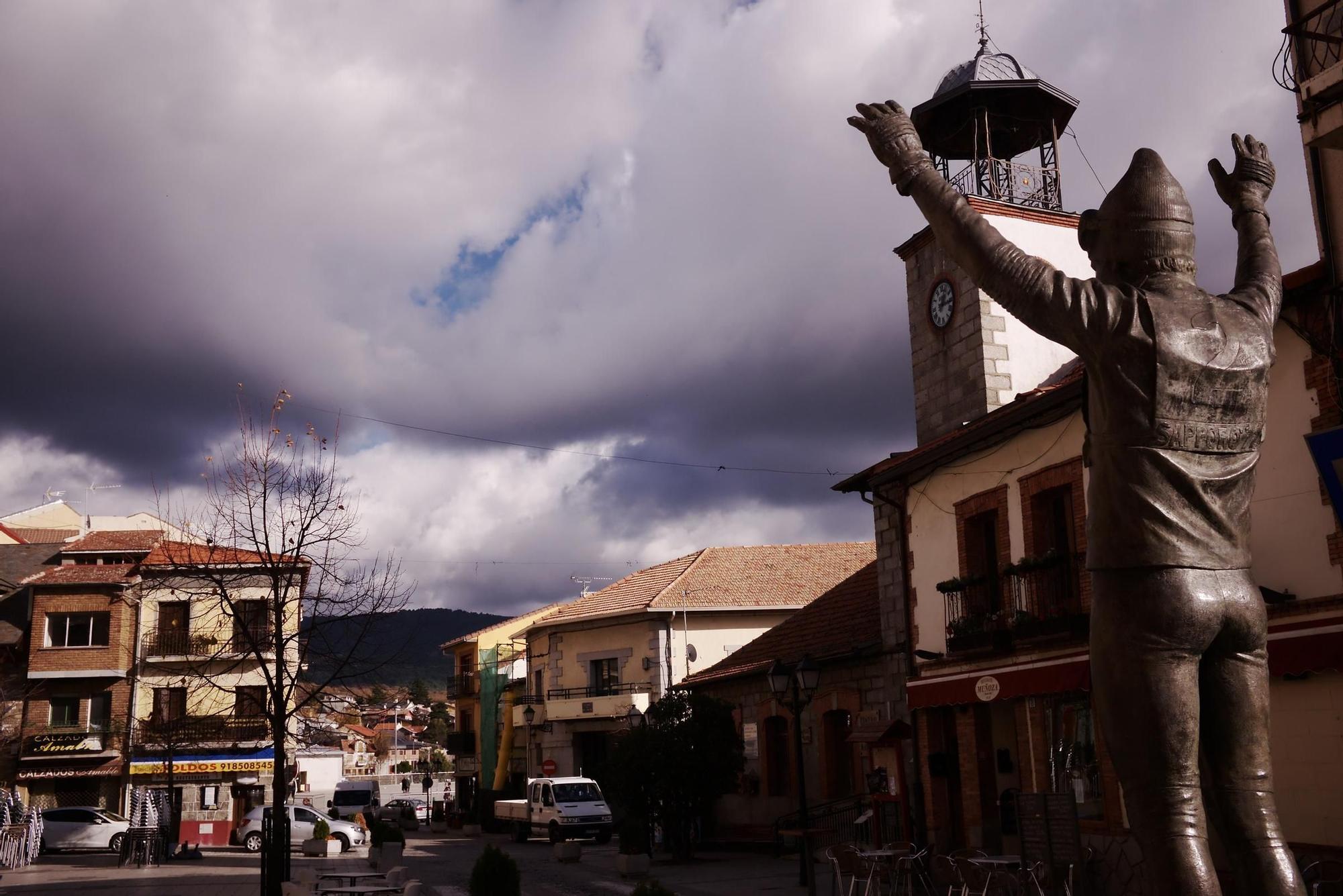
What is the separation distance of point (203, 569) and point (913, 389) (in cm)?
1214

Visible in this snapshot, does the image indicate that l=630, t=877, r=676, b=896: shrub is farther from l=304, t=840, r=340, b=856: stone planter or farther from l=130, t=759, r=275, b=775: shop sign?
l=130, t=759, r=275, b=775: shop sign

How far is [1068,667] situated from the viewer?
49.4 feet

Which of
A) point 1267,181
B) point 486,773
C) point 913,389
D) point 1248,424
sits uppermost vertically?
point 913,389

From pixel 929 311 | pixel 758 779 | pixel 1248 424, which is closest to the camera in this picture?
pixel 1248 424

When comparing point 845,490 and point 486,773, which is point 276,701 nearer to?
point 845,490

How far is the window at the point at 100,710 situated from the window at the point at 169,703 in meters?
1.45

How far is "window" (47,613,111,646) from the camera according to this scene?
39.1 metres

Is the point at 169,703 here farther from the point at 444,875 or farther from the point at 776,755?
the point at 776,755

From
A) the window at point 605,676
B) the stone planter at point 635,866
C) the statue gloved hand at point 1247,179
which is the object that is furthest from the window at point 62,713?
the statue gloved hand at point 1247,179

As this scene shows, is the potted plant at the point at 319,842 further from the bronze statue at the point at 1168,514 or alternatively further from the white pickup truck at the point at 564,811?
the bronze statue at the point at 1168,514

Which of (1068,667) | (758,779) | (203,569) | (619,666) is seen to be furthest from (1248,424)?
(619,666)

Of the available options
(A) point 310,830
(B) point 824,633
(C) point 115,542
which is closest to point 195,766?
(A) point 310,830

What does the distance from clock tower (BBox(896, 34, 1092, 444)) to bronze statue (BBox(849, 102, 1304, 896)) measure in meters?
15.9

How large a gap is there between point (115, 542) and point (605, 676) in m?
17.3
